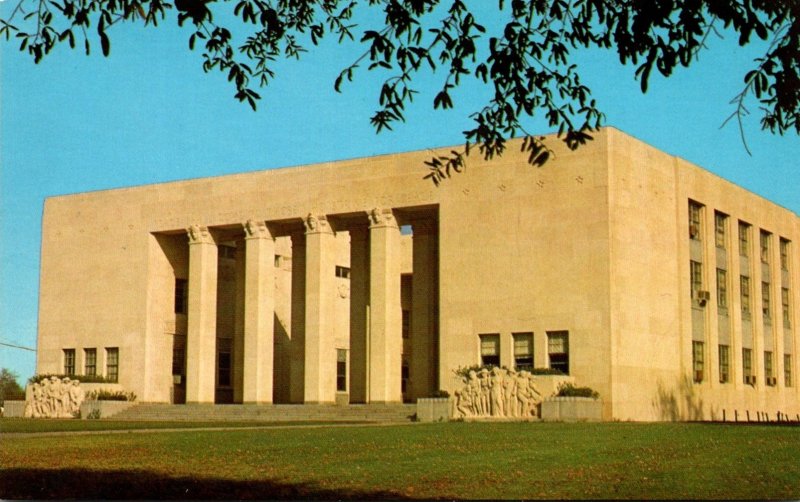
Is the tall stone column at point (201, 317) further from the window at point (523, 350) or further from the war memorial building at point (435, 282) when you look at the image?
the window at point (523, 350)

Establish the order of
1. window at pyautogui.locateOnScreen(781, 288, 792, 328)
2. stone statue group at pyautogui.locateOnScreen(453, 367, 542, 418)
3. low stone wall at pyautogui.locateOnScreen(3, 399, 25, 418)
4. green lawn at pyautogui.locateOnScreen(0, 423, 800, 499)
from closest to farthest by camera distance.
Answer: green lawn at pyautogui.locateOnScreen(0, 423, 800, 499)
stone statue group at pyautogui.locateOnScreen(453, 367, 542, 418)
low stone wall at pyautogui.locateOnScreen(3, 399, 25, 418)
window at pyautogui.locateOnScreen(781, 288, 792, 328)

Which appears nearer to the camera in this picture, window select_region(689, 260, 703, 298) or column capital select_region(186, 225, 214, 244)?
window select_region(689, 260, 703, 298)

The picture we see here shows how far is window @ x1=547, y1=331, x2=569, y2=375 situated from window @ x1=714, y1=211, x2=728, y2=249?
12719mm

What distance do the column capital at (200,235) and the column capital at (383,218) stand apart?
1007 cm

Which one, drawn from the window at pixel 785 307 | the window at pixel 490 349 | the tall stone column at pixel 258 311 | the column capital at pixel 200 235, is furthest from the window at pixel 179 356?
the window at pixel 785 307

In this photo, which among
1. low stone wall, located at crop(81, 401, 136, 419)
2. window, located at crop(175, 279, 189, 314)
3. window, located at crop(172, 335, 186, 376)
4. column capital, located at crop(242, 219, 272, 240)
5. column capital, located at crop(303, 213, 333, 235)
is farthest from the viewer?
window, located at crop(175, 279, 189, 314)

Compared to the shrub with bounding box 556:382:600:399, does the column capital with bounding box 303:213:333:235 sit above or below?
above

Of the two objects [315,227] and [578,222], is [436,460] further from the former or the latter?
[315,227]

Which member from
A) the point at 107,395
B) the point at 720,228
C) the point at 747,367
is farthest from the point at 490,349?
the point at 107,395

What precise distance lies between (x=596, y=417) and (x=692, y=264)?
42.2 ft

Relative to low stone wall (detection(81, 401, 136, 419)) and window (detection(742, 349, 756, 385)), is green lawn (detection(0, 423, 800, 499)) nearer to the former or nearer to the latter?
low stone wall (detection(81, 401, 136, 419))

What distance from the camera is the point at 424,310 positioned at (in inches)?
2179

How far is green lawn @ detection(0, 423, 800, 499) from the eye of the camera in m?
16.4

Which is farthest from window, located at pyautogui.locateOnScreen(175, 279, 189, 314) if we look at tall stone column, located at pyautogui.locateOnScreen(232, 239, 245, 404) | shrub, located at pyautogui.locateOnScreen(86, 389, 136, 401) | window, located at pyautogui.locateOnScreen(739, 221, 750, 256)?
window, located at pyautogui.locateOnScreen(739, 221, 750, 256)
